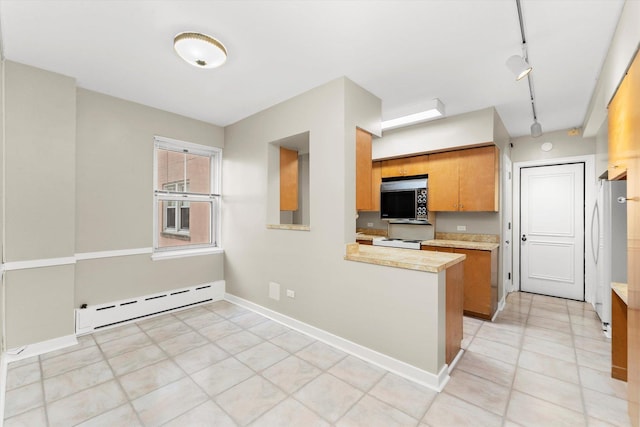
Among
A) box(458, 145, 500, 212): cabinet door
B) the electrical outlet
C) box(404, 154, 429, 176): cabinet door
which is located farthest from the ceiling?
the electrical outlet

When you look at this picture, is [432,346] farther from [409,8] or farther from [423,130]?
[423,130]

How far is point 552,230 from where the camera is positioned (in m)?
4.43

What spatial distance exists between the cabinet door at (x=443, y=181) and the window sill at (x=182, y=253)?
131 inches

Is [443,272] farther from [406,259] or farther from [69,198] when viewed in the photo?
[69,198]

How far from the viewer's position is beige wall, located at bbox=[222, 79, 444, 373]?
228 cm

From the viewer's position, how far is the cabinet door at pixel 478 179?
3.61 metres

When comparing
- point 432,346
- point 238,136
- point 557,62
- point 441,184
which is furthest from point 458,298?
point 238,136

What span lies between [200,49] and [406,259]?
2423 mm

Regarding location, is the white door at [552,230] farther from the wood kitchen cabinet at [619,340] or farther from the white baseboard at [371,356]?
the white baseboard at [371,356]

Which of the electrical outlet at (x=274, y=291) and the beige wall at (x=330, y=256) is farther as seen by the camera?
the electrical outlet at (x=274, y=291)

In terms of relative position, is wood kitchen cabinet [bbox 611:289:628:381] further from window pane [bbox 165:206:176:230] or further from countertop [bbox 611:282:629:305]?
window pane [bbox 165:206:176:230]

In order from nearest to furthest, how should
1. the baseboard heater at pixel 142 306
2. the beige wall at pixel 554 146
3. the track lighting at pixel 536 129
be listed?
the baseboard heater at pixel 142 306 < the track lighting at pixel 536 129 < the beige wall at pixel 554 146

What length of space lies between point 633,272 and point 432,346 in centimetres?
131

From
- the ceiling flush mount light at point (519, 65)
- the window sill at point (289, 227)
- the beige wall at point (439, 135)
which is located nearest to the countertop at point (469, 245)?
the beige wall at point (439, 135)
